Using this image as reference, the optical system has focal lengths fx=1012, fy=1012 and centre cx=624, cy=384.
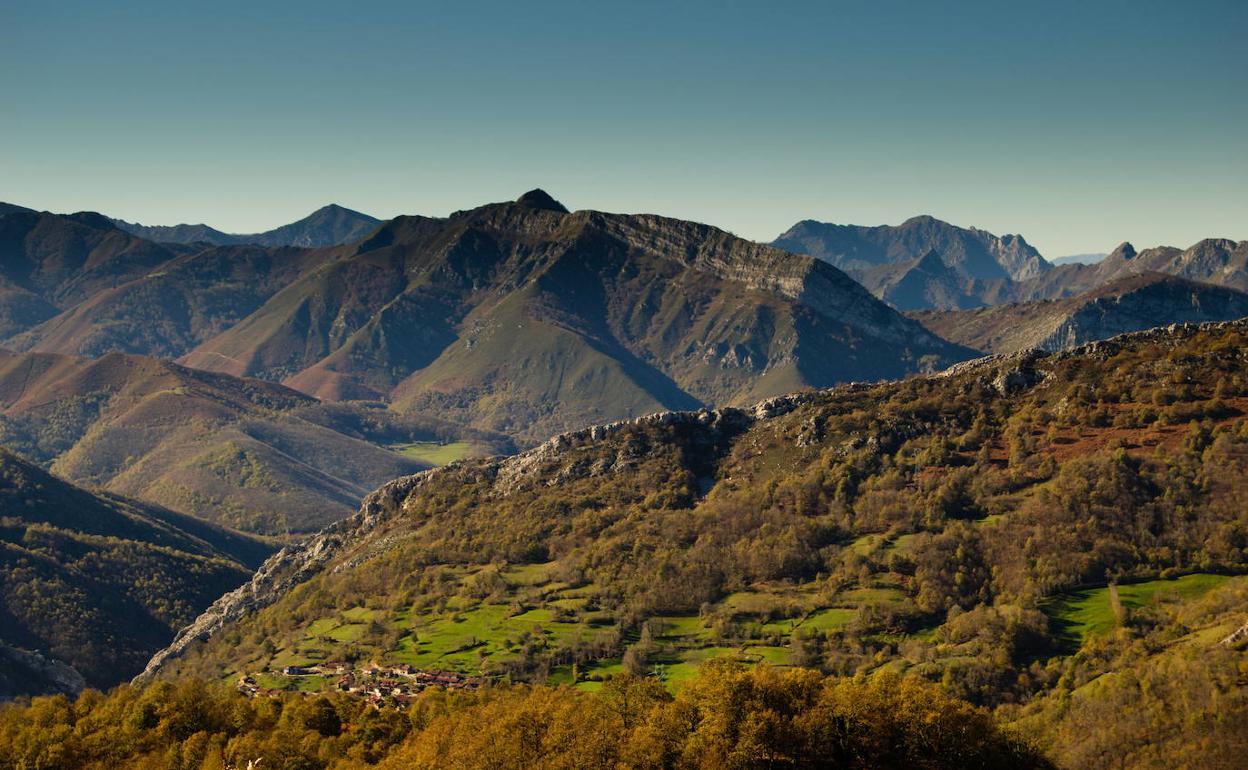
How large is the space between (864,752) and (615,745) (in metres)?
22.6

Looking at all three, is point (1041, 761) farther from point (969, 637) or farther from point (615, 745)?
point (969, 637)

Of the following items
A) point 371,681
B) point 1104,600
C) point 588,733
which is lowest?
point 371,681

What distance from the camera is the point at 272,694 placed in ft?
522

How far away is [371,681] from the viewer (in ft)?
527

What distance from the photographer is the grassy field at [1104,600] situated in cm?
14000

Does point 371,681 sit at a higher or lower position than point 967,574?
lower

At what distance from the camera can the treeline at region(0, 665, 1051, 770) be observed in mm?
88062

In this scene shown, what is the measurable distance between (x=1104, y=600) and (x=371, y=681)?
112 metres

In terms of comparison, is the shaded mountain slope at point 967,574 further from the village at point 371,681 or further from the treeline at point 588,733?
the treeline at point 588,733

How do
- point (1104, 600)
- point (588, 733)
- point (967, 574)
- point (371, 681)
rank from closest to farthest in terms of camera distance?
point (588, 733)
point (1104, 600)
point (371, 681)
point (967, 574)

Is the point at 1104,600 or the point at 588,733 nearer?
the point at 588,733

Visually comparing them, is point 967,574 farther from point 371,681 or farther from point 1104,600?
point 371,681

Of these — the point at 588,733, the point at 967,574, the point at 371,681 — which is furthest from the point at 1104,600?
the point at 371,681

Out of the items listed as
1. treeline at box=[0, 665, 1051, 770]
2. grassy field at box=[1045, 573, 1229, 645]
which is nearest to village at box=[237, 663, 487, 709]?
treeline at box=[0, 665, 1051, 770]
